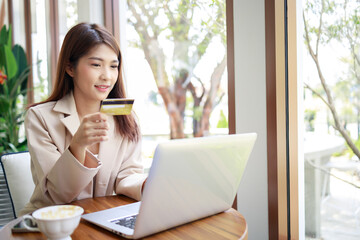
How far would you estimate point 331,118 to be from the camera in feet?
4.28

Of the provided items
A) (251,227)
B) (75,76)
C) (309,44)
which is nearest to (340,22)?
(309,44)

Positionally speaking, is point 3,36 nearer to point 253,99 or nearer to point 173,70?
point 173,70

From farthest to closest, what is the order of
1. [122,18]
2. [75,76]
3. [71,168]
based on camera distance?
[122,18], [75,76], [71,168]

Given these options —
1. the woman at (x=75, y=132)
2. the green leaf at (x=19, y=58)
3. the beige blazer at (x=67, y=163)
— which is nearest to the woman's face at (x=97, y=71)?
the woman at (x=75, y=132)

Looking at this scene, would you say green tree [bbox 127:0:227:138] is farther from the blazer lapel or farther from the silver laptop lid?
the silver laptop lid

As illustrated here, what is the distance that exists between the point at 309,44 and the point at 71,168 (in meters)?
1.01

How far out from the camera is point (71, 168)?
1161mm

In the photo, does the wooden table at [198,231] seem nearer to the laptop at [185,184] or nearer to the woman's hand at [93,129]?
the laptop at [185,184]

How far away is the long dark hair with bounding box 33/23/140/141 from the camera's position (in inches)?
56.1

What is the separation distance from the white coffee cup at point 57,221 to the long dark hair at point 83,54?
27.8 inches

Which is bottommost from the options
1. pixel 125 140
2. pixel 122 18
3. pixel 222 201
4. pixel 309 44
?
pixel 222 201

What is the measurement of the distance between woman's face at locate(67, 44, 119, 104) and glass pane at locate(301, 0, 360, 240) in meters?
0.79

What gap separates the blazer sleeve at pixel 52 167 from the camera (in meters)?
1.17

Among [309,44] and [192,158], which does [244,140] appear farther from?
[309,44]
